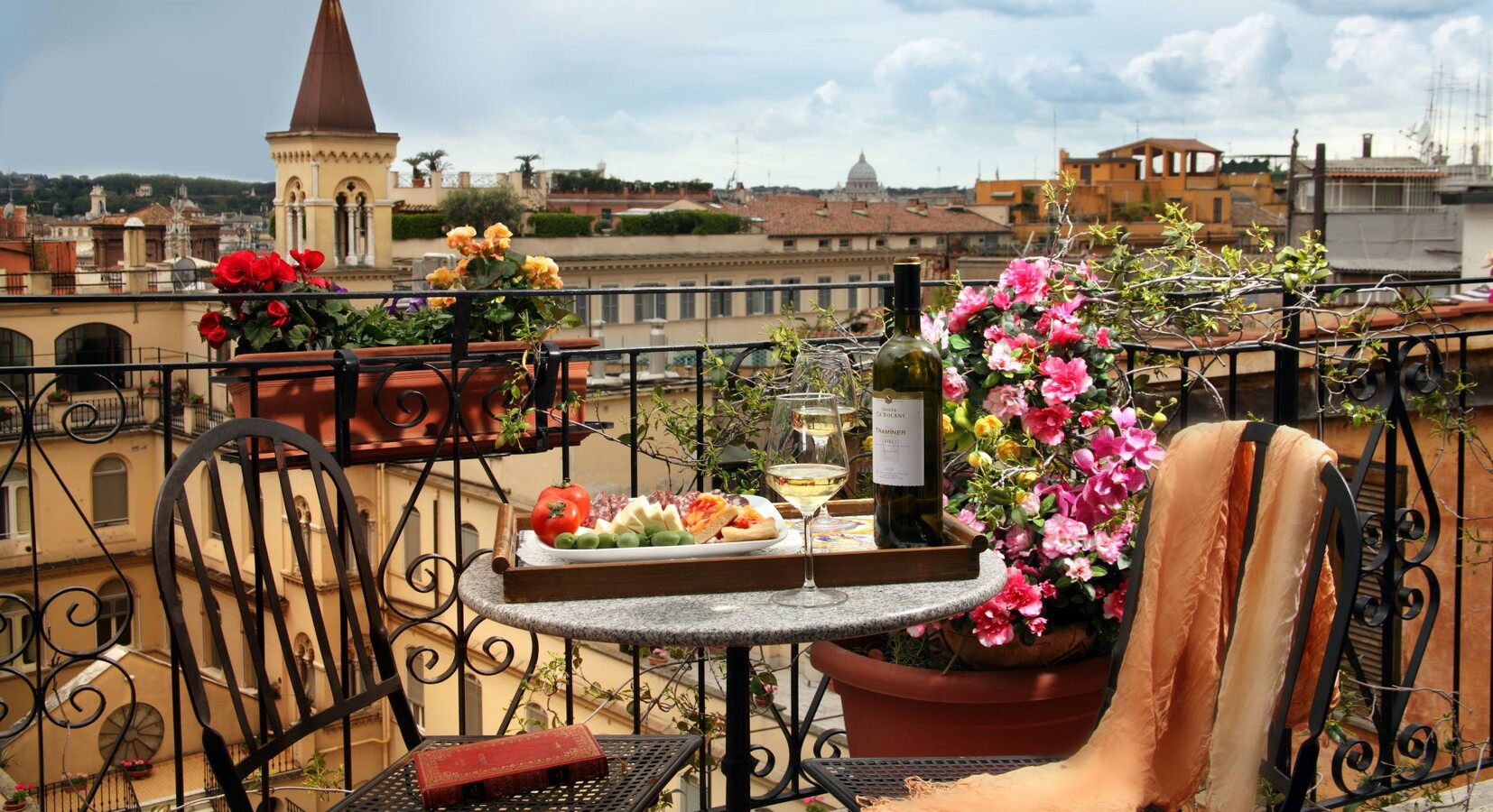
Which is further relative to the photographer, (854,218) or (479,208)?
(854,218)

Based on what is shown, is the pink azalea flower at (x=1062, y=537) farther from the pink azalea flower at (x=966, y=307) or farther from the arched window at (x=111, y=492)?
Answer: the arched window at (x=111, y=492)

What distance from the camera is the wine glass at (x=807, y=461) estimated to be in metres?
1.83

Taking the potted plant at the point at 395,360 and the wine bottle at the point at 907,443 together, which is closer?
the wine bottle at the point at 907,443

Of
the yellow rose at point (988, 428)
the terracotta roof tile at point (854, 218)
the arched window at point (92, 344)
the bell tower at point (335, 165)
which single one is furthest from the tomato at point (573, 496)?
the terracotta roof tile at point (854, 218)

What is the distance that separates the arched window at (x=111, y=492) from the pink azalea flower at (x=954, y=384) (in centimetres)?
3198

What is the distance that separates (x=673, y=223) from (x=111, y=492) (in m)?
23.7

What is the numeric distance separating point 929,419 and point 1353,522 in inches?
24.1

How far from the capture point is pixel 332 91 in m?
41.5

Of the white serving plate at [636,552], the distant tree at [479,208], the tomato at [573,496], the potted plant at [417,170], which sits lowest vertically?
the white serving plate at [636,552]

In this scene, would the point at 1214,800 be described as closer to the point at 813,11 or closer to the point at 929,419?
the point at 929,419

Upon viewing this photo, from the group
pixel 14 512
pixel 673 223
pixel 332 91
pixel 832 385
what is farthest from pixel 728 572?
pixel 673 223

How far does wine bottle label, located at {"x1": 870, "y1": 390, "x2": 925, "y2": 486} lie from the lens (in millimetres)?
1991

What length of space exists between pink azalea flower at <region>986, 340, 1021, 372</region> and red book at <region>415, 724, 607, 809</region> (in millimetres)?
1033

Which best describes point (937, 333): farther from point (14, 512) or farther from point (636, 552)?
point (14, 512)
